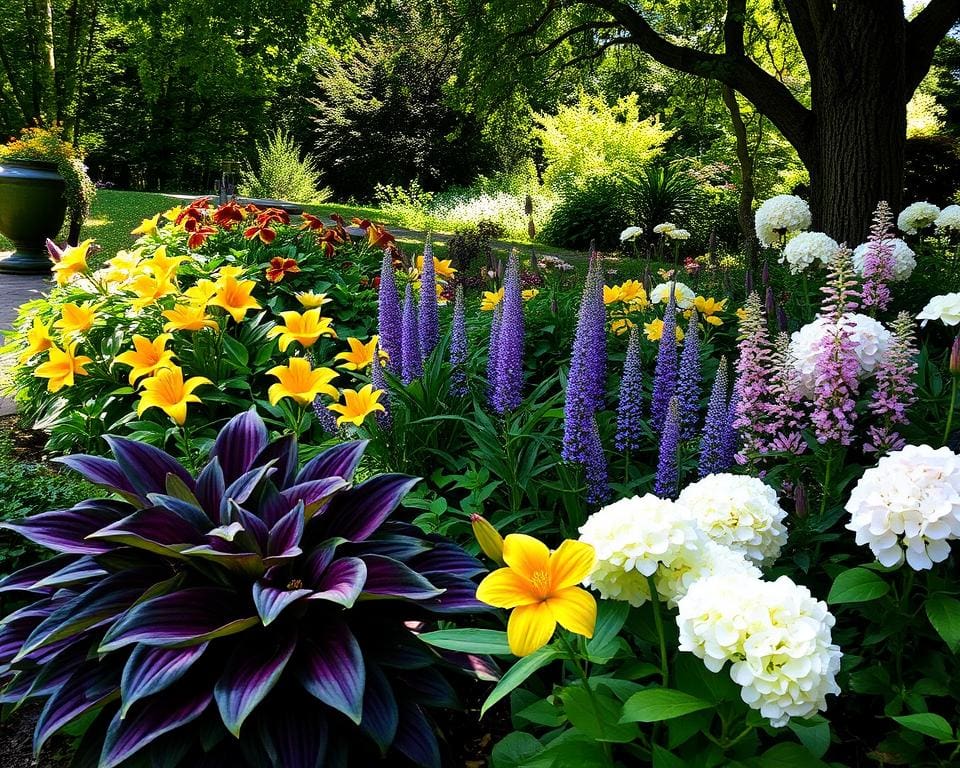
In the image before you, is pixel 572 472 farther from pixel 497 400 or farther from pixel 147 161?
pixel 147 161

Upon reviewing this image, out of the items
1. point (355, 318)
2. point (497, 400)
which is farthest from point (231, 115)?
point (497, 400)

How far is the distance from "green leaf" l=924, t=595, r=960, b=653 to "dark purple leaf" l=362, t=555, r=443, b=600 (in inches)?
35.9

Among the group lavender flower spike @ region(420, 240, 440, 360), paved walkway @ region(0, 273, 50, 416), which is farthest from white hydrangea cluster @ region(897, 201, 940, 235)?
paved walkway @ region(0, 273, 50, 416)

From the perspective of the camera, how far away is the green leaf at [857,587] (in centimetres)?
139

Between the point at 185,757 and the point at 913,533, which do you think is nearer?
the point at 913,533

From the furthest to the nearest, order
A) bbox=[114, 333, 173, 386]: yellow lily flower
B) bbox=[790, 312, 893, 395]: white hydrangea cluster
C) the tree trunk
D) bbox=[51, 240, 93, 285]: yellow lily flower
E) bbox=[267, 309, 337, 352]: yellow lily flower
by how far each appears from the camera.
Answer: the tree trunk → bbox=[51, 240, 93, 285]: yellow lily flower → bbox=[267, 309, 337, 352]: yellow lily flower → bbox=[114, 333, 173, 386]: yellow lily flower → bbox=[790, 312, 893, 395]: white hydrangea cluster

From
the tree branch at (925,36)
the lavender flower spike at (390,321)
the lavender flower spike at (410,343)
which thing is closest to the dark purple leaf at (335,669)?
the lavender flower spike at (410,343)

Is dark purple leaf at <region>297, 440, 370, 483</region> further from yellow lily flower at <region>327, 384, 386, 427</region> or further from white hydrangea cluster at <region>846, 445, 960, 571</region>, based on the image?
white hydrangea cluster at <region>846, 445, 960, 571</region>

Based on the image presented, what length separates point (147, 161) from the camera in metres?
23.8

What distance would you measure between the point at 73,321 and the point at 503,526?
196cm

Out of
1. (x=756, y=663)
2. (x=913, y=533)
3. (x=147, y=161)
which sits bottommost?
(x=756, y=663)

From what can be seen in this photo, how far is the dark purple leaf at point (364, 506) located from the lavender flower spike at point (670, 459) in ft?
2.08

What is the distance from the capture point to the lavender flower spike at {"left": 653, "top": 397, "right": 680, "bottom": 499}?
1823mm

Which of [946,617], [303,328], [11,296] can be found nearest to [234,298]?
[303,328]
